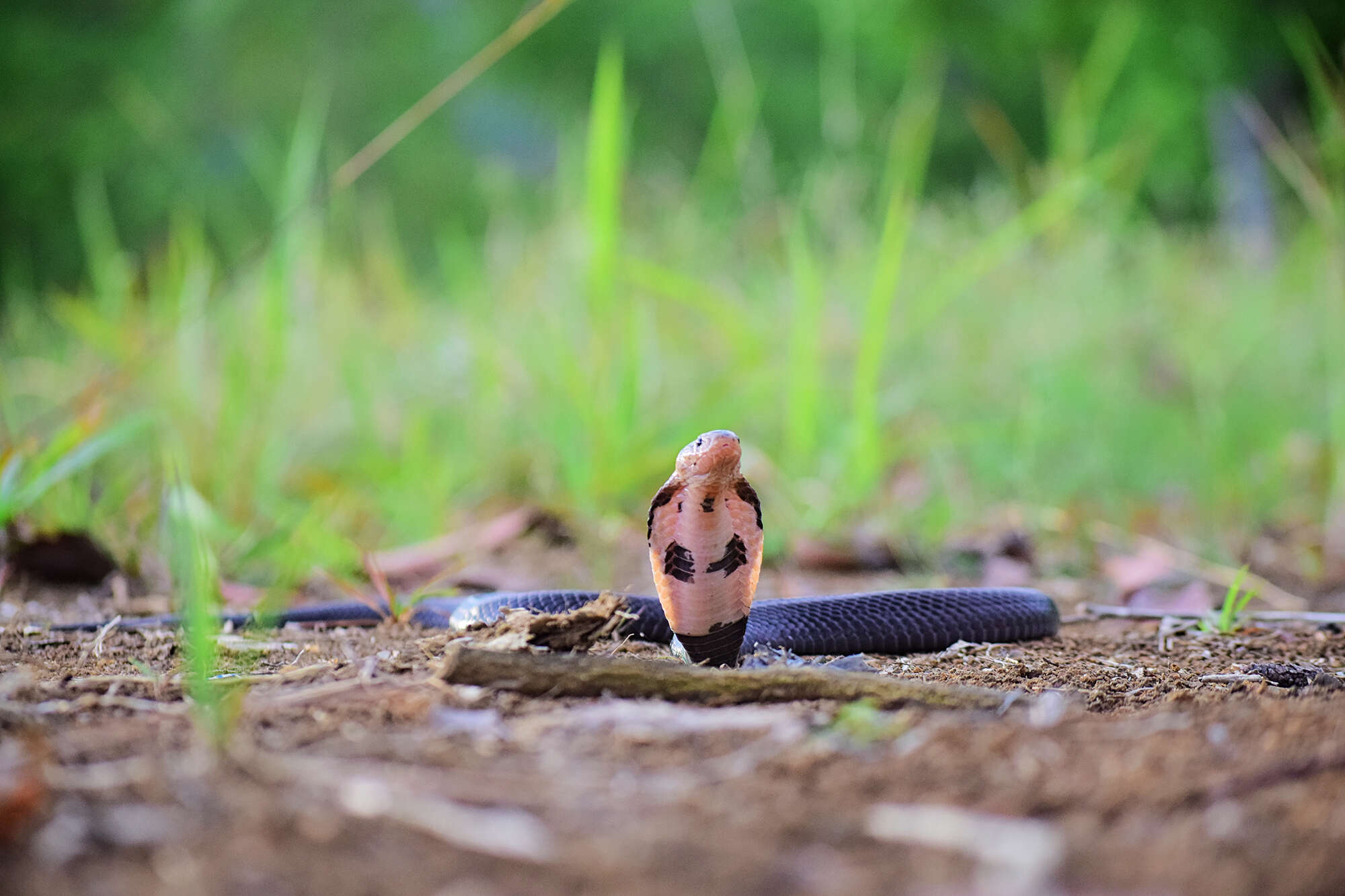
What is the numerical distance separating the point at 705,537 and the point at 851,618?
700 millimetres

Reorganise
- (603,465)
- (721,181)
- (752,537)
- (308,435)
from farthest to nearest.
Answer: (721,181) < (308,435) < (603,465) < (752,537)

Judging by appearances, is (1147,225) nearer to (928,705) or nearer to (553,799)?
(928,705)

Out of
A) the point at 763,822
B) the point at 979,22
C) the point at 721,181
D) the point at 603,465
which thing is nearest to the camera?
the point at 763,822

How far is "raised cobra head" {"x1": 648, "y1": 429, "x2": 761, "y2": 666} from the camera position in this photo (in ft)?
6.84

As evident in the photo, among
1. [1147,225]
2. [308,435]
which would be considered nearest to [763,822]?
[308,435]

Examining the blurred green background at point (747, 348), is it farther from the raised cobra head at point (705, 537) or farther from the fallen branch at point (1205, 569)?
the raised cobra head at point (705, 537)

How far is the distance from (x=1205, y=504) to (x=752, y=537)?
12.6ft

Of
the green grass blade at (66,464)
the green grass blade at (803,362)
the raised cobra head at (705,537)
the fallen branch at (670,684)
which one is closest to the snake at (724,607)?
the raised cobra head at (705,537)

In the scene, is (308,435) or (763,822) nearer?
(763,822)

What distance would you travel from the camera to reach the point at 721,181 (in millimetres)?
7543

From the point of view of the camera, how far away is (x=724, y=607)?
7.00ft

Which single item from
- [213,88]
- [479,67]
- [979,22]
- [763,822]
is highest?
[213,88]

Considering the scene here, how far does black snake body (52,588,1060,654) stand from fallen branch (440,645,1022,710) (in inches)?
29.4

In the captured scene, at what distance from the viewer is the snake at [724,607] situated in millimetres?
2096
